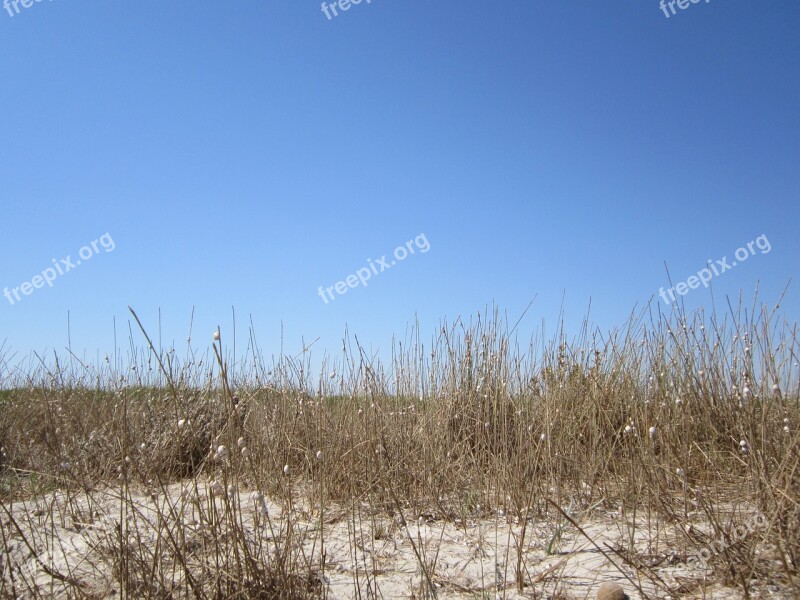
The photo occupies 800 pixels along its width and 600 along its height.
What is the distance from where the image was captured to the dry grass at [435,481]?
1792mm

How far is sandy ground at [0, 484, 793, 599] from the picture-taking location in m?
1.81

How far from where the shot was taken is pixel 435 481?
3.13 m

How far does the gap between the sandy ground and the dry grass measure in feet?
0.06

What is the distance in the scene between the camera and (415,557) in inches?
89.7

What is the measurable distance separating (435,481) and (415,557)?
2.83 ft

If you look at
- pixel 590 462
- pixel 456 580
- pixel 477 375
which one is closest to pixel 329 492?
pixel 456 580

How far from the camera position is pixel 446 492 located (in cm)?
317

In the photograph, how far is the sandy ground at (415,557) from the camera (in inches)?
71.2

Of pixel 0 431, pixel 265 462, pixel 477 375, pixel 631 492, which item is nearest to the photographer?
pixel 631 492

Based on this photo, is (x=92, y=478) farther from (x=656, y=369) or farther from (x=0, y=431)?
(x=656, y=369)

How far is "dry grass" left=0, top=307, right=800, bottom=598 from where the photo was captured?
1.79 m

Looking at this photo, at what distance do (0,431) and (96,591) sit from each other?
4.15 metres

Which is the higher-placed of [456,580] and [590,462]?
[590,462]

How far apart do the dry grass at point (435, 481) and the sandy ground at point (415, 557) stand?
0.06 ft
